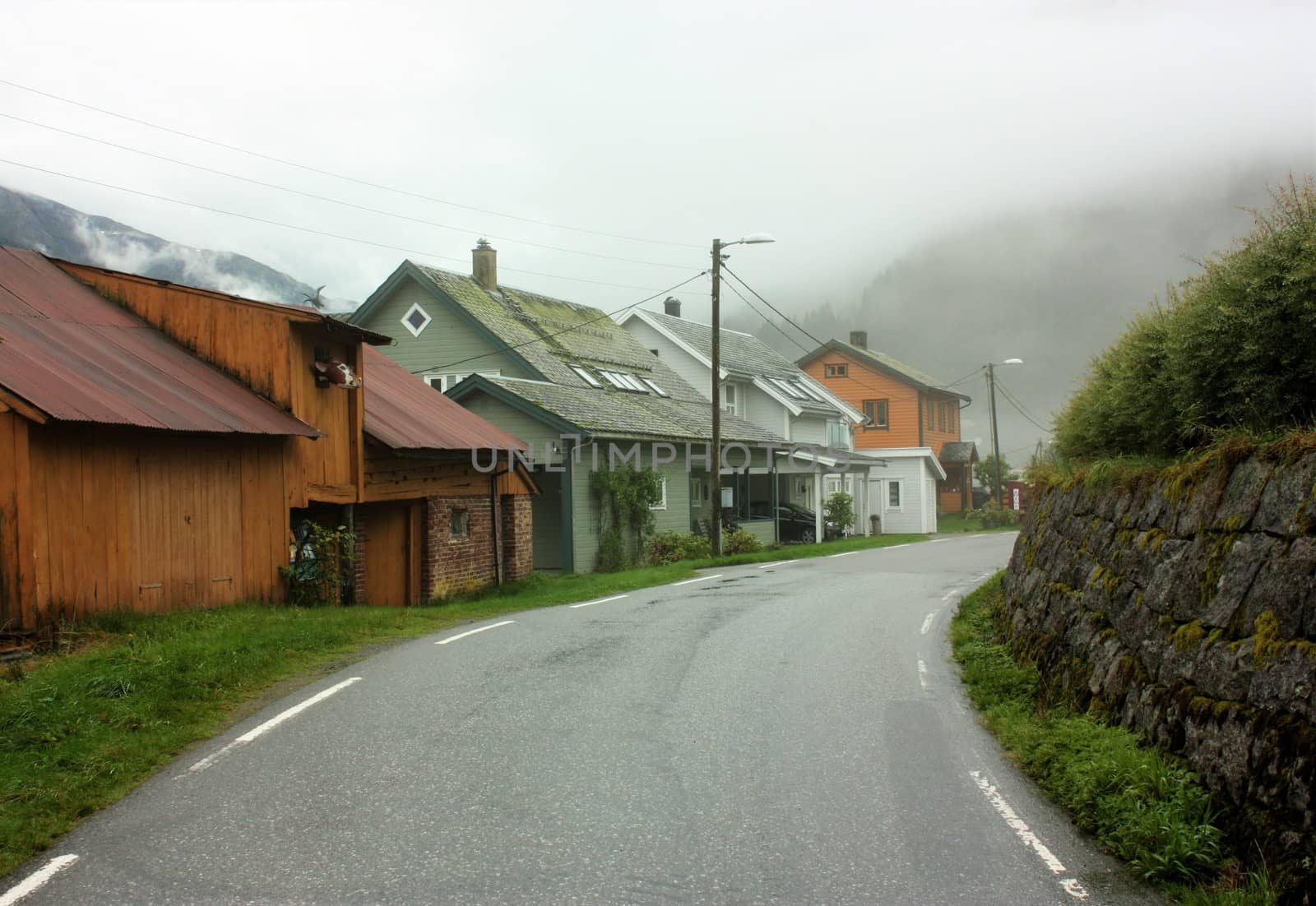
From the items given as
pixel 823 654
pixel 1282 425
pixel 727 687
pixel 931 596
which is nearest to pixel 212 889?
pixel 727 687

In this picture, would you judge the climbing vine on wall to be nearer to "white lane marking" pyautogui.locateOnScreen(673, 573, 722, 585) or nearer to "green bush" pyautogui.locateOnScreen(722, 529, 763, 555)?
"green bush" pyautogui.locateOnScreen(722, 529, 763, 555)

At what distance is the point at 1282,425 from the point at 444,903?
18.3 ft

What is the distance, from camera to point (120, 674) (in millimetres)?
9492

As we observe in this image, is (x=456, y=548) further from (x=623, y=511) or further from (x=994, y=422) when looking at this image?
(x=994, y=422)

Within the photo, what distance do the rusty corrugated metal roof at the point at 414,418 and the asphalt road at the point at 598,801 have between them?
8360 millimetres

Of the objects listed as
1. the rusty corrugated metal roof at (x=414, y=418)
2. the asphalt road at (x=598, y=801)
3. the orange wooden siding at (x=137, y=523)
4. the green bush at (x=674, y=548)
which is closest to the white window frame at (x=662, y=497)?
the green bush at (x=674, y=548)

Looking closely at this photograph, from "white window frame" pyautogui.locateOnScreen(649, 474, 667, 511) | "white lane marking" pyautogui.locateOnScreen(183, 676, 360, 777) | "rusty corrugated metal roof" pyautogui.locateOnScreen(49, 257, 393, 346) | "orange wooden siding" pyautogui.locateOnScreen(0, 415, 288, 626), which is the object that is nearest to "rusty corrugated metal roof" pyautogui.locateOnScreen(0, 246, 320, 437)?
"rusty corrugated metal roof" pyautogui.locateOnScreen(49, 257, 393, 346)

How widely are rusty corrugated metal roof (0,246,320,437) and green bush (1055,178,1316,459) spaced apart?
33.9 ft

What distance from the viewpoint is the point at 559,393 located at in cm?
2923

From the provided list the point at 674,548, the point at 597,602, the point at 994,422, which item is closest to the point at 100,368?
the point at 597,602

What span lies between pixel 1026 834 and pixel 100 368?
12.2 metres

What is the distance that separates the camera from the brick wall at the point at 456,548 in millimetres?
20234

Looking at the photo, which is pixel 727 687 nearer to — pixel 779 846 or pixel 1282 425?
pixel 779 846

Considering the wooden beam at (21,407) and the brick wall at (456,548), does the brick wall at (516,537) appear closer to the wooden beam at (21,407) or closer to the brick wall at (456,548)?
the brick wall at (456,548)
